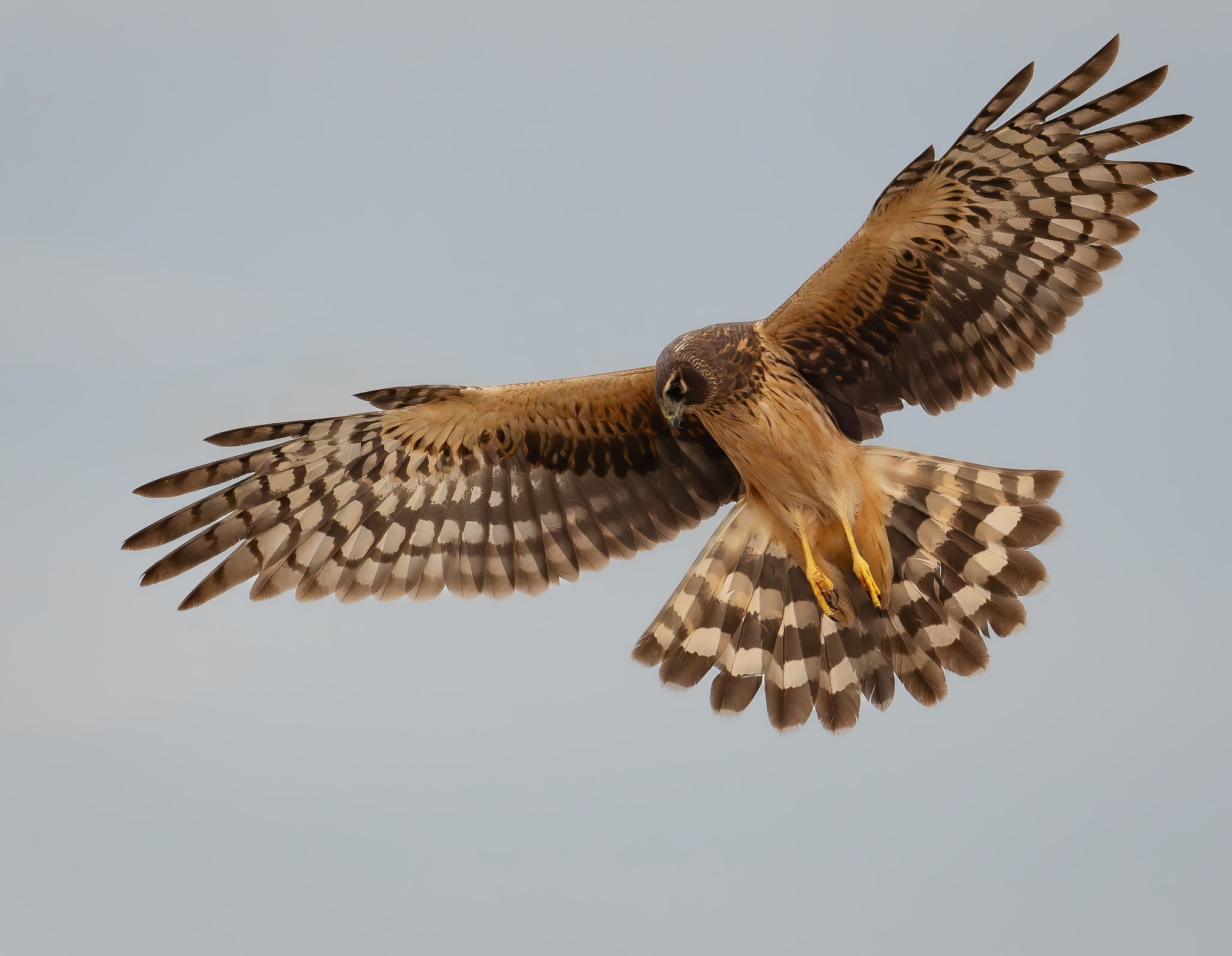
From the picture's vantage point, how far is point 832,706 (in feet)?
23.6

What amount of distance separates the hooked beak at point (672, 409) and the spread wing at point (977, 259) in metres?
0.72

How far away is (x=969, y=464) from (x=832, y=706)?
1.51 m

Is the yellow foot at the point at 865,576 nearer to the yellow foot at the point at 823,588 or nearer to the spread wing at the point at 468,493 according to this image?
the yellow foot at the point at 823,588

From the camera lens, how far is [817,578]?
7.04 meters

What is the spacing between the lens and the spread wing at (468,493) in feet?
24.2

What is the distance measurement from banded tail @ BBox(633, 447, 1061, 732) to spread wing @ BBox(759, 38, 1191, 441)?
1.67ft

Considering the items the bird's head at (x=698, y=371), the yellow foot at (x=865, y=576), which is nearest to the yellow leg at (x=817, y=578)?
the yellow foot at (x=865, y=576)

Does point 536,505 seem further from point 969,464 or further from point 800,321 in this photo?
point 969,464

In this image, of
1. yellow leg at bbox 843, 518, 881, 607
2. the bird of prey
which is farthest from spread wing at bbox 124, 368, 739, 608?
yellow leg at bbox 843, 518, 881, 607

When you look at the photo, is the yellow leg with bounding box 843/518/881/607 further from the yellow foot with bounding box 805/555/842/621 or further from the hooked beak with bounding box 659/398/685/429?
the hooked beak with bounding box 659/398/685/429

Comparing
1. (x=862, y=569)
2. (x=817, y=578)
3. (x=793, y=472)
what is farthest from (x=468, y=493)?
(x=862, y=569)

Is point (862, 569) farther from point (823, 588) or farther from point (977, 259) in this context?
point (977, 259)

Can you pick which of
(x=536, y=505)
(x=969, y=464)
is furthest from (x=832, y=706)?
(x=536, y=505)

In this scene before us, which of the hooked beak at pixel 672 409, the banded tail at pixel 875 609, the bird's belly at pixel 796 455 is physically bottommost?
the banded tail at pixel 875 609
